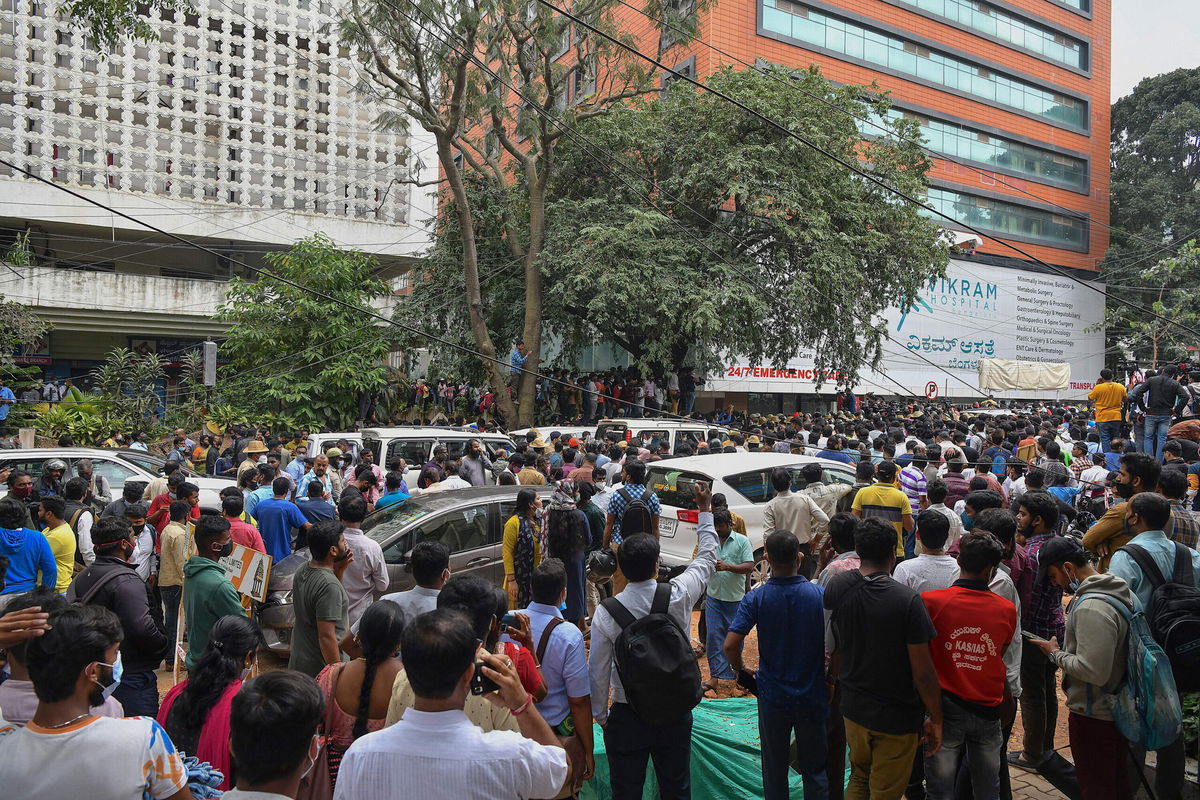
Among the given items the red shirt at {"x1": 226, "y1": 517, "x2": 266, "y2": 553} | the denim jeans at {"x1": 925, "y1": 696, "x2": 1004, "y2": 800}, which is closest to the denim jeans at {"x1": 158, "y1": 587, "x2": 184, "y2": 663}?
the red shirt at {"x1": 226, "y1": 517, "x2": 266, "y2": 553}

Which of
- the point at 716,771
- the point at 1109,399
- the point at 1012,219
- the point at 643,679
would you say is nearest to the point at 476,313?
the point at 1109,399

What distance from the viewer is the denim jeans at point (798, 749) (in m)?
4.07

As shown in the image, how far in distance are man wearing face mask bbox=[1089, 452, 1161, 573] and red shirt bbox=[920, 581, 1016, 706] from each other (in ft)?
4.97

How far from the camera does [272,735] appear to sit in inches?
87.6

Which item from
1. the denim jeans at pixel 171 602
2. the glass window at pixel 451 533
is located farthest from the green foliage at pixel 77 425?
the glass window at pixel 451 533

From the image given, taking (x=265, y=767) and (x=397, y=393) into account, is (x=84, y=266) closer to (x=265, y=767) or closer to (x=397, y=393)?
(x=397, y=393)

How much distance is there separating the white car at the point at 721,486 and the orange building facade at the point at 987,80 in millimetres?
22754

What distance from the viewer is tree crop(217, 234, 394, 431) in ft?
64.4

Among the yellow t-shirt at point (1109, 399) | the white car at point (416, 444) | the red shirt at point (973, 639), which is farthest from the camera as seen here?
the yellow t-shirt at point (1109, 399)

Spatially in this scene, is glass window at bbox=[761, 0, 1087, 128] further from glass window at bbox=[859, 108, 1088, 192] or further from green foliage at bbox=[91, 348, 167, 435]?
green foliage at bbox=[91, 348, 167, 435]

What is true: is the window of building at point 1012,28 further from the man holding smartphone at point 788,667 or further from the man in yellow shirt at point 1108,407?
the man holding smartphone at point 788,667

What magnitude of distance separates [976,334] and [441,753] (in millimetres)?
37354

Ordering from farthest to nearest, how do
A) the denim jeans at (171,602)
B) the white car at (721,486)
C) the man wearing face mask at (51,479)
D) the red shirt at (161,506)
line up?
the man wearing face mask at (51,479) → the white car at (721,486) → the red shirt at (161,506) → the denim jeans at (171,602)

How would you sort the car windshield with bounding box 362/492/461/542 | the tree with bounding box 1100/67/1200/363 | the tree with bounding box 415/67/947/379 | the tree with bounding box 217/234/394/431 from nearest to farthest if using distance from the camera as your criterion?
the car windshield with bounding box 362/492/461/542
the tree with bounding box 415/67/947/379
the tree with bounding box 217/234/394/431
the tree with bounding box 1100/67/1200/363
